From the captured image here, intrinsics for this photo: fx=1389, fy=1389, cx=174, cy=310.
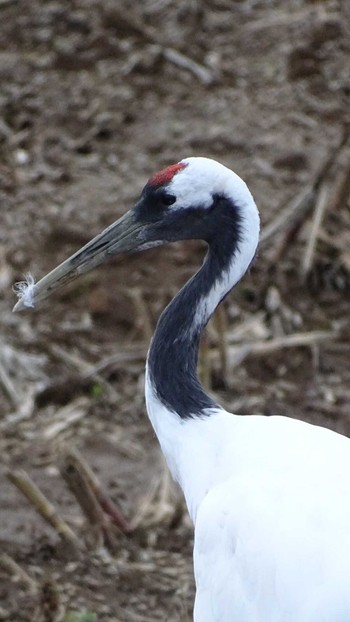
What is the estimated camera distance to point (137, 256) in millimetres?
8359

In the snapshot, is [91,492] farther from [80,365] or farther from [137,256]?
[137,256]

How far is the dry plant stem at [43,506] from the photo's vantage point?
5.72 meters

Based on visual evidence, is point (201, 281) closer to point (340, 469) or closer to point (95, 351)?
point (340, 469)

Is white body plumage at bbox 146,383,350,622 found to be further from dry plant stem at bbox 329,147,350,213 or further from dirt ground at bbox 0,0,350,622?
dry plant stem at bbox 329,147,350,213

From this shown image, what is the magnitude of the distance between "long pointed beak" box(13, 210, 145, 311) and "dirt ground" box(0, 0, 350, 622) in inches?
52.3

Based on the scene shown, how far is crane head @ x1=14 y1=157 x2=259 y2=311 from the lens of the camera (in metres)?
4.63

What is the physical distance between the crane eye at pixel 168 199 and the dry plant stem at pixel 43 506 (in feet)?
5.19

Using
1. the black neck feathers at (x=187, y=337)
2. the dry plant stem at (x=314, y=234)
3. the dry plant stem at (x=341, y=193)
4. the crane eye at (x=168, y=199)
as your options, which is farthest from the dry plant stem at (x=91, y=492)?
the dry plant stem at (x=341, y=193)

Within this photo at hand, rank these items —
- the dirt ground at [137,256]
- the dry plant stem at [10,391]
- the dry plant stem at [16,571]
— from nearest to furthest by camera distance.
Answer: the dry plant stem at [16,571], the dirt ground at [137,256], the dry plant stem at [10,391]

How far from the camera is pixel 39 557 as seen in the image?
585 centimetres

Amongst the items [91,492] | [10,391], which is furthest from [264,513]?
[10,391]

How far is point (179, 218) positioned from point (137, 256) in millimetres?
3653

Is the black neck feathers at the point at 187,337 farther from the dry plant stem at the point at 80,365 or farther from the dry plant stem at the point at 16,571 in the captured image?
the dry plant stem at the point at 80,365

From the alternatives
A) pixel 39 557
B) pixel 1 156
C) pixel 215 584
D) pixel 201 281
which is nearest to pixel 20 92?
pixel 1 156
